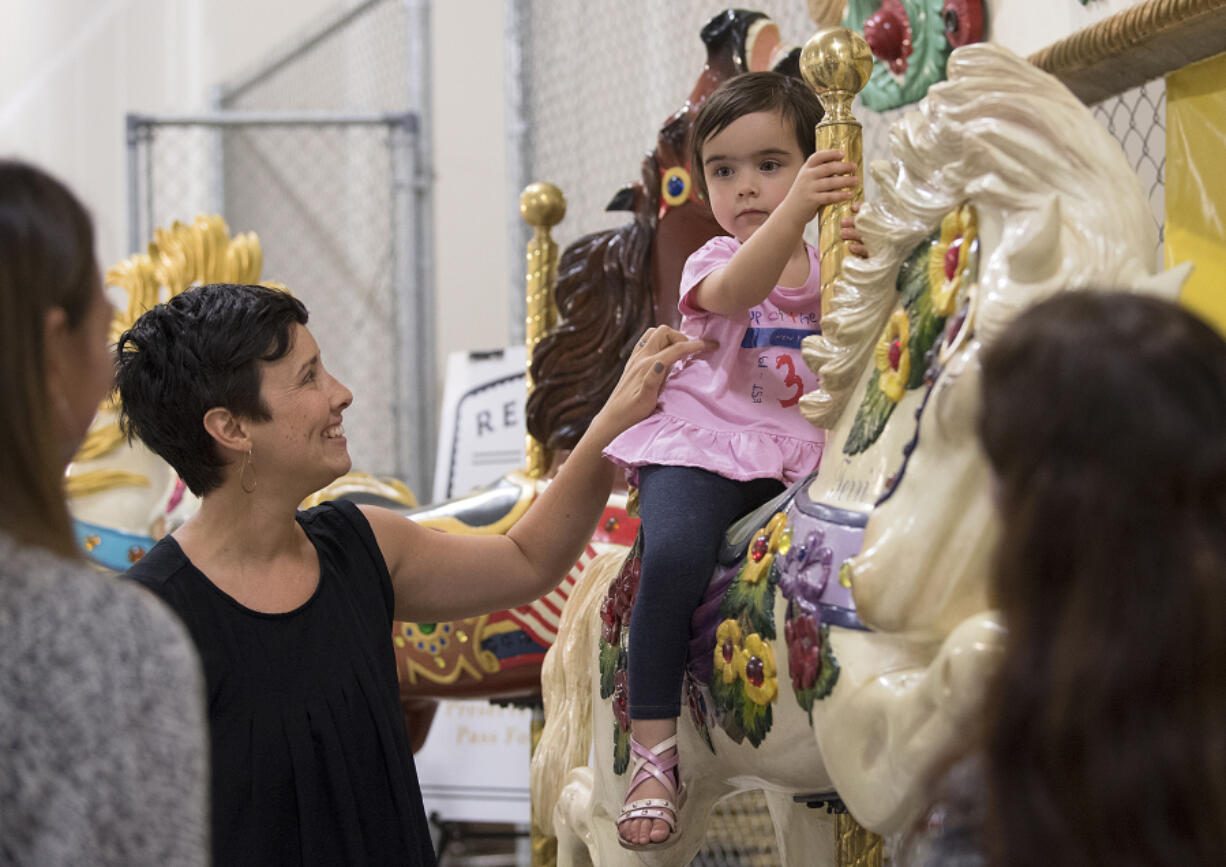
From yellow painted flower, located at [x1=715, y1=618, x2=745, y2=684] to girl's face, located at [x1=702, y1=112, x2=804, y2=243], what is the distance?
493mm

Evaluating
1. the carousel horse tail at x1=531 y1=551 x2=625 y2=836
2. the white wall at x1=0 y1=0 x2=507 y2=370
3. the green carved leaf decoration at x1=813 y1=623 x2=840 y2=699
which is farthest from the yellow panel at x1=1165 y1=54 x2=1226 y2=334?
the white wall at x1=0 y1=0 x2=507 y2=370

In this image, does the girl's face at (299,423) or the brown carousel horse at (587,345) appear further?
the brown carousel horse at (587,345)

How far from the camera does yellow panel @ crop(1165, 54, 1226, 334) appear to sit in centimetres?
237

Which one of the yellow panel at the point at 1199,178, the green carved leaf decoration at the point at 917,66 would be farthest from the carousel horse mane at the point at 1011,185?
the green carved leaf decoration at the point at 917,66

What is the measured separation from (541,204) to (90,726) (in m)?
2.03

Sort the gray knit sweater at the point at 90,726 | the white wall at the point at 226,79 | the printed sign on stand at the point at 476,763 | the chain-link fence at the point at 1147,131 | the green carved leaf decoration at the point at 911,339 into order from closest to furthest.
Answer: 1. the gray knit sweater at the point at 90,726
2. the green carved leaf decoration at the point at 911,339
3. the chain-link fence at the point at 1147,131
4. the printed sign on stand at the point at 476,763
5. the white wall at the point at 226,79

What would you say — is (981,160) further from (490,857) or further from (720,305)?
(490,857)

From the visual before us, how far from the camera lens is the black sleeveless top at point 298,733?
1540 mm

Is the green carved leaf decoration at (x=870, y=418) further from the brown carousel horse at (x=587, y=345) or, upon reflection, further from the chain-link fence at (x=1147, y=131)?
the chain-link fence at (x=1147, y=131)

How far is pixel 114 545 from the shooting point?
3.41 m

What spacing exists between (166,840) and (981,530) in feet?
2.27

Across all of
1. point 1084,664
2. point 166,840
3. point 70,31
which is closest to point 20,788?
point 166,840

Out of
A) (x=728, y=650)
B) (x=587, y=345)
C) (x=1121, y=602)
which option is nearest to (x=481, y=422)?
(x=587, y=345)

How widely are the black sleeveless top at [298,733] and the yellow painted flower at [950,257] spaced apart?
82 cm
